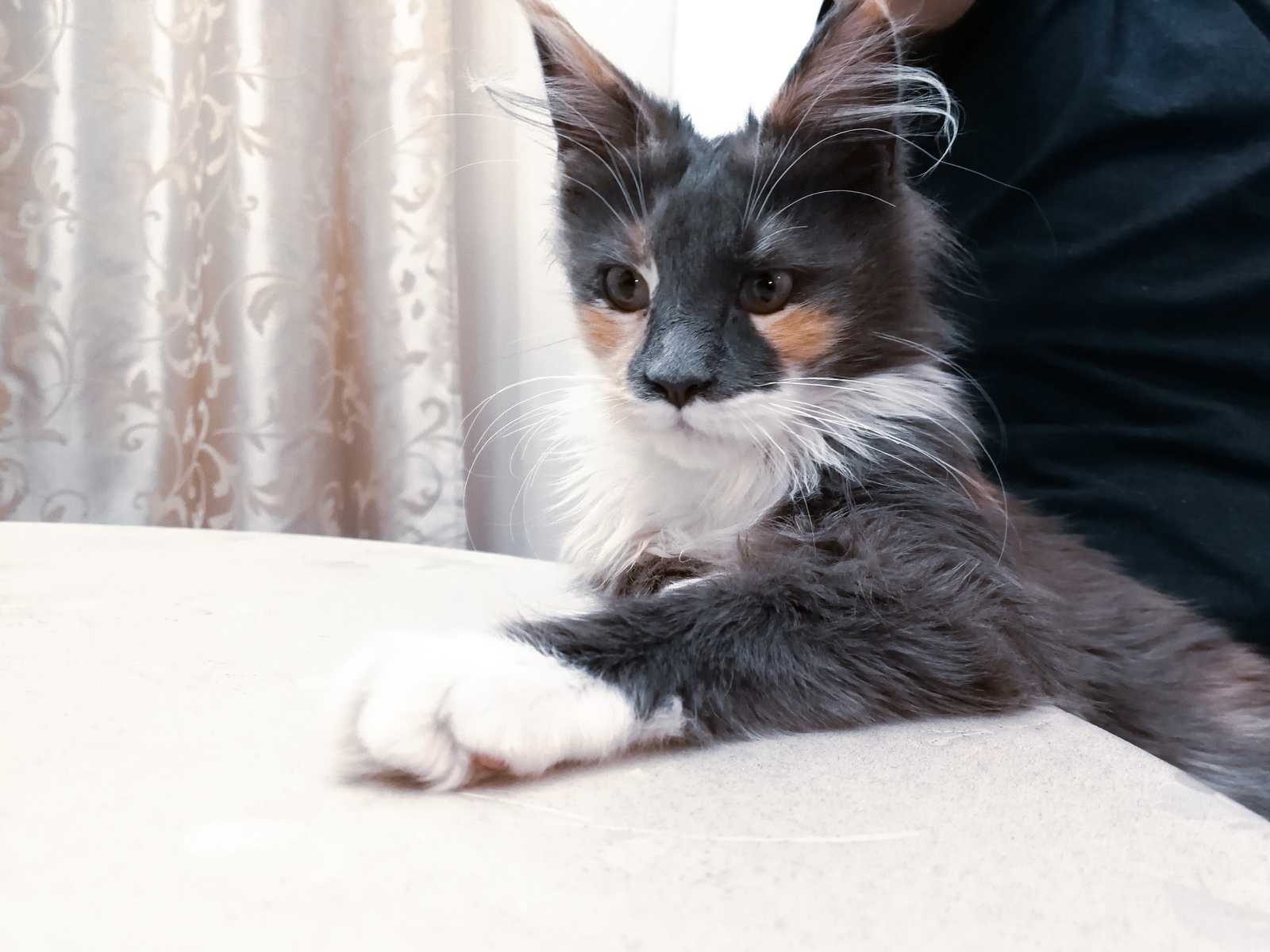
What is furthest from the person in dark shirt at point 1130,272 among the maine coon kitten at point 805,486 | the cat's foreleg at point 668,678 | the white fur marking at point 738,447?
the cat's foreleg at point 668,678

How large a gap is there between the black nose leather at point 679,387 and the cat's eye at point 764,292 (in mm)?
105

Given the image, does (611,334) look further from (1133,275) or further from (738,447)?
(1133,275)

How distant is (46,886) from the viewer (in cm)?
45

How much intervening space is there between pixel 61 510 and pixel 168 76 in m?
0.93

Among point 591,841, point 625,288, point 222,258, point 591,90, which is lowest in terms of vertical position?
point 591,841

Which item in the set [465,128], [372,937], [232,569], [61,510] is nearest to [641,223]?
[232,569]

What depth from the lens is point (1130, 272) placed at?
1273 mm

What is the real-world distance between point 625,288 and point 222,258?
1344mm

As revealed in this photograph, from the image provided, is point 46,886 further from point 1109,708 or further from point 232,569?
point 1109,708

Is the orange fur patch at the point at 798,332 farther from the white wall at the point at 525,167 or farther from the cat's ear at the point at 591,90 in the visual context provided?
the white wall at the point at 525,167

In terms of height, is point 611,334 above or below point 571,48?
below

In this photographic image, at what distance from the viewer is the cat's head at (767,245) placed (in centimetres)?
91

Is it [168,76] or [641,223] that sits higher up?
[168,76]

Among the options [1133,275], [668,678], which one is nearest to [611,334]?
[668,678]
